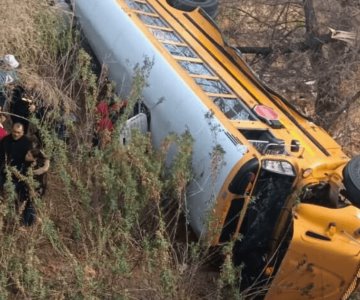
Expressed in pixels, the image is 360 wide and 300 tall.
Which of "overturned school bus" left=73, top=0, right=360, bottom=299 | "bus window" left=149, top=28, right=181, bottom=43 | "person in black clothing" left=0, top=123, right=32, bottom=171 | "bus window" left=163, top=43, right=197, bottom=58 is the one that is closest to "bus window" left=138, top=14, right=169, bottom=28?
"bus window" left=149, top=28, right=181, bottom=43

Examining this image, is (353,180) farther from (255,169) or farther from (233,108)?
(233,108)

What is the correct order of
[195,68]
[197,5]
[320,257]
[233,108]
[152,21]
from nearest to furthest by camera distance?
[320,257] → [233,108] → [195,68] → [152,21] → [197,5]

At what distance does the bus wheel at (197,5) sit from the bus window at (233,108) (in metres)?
2.27

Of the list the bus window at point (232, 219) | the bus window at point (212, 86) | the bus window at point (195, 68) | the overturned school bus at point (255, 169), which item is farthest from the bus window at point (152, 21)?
the bus window at point (232, 219)

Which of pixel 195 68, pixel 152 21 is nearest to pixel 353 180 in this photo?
pixel 195 68

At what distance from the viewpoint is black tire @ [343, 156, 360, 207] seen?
15.3 feet

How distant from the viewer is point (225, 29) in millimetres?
9000

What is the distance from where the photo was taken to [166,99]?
18.5 feet

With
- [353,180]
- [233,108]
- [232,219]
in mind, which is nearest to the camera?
[353,180]

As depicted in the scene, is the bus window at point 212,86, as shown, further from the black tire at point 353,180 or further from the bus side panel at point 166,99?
the black tire at point 353,180

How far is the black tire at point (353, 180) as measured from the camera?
4660mm

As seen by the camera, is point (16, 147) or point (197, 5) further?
point (197, 5)

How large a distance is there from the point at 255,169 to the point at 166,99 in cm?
134

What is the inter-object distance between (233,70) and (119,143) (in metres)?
2.05
